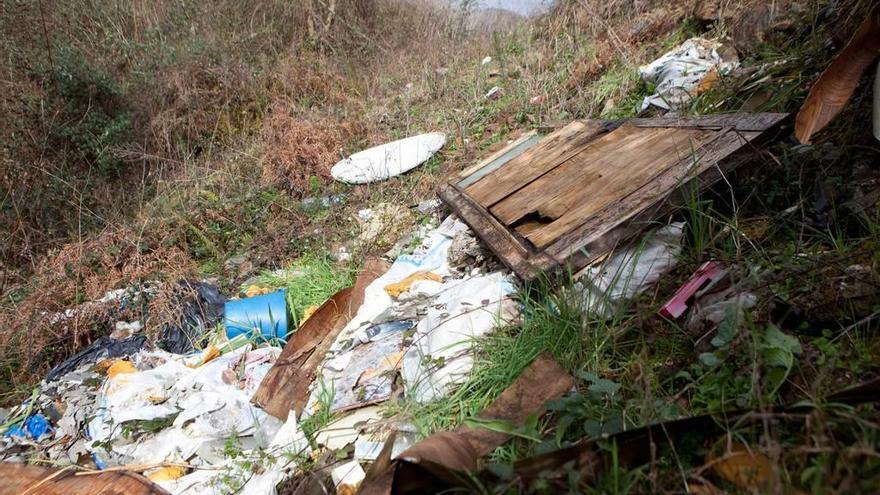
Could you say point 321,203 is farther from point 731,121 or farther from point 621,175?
point 731,121

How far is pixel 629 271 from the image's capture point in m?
2.00

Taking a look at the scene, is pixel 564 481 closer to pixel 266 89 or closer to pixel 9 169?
pixel 9 169

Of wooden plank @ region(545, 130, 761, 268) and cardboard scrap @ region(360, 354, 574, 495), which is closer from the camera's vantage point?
cardboard scrap @ region(360, 354, 574, 495)

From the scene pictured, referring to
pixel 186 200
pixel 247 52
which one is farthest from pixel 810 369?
pixel 247 52

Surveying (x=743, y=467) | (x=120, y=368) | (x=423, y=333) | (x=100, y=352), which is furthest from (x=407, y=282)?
(x=100, y=352)

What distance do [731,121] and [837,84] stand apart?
386 mm

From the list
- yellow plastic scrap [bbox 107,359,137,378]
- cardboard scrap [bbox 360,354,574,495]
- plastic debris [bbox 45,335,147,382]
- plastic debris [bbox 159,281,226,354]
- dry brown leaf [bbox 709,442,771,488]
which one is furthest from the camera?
plastic debris [bbox 159,281,226,354]

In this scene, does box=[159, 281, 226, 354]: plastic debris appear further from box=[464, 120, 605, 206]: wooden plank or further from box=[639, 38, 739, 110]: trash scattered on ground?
box=[639, 38, 739, 110]: trash scattered on ground

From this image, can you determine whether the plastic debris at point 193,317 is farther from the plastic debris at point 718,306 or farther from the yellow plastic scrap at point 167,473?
the plastic debris at point 718,306

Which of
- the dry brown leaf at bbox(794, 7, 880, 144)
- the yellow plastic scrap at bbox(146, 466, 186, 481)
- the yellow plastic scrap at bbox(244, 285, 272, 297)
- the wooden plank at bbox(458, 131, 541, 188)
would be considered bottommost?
the yellow plastic scrap at bbox(244, 285, 272, 297)

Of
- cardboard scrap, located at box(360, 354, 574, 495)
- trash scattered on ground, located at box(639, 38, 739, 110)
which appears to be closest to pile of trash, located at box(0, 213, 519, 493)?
cardboard scrap, located at box(360, 354, 574, 495)

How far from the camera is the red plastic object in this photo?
1.81m

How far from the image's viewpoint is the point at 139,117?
589 centimetres

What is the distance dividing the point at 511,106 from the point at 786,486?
4.58 metres
